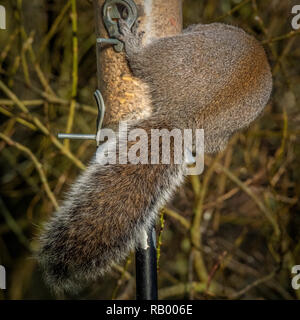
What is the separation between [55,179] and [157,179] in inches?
98.5

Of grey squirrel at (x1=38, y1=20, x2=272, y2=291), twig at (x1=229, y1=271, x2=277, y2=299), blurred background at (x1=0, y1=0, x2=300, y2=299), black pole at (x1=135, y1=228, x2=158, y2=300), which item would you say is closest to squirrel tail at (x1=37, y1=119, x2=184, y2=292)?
grey squirrel at (x1=38, y1=20, x2=272, y2=291)

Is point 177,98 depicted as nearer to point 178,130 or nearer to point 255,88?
point 178,130

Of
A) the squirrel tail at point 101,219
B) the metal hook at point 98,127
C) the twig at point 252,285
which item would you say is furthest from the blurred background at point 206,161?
the squirrel tail at point 101,219

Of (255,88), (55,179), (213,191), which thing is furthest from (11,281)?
(255,88)

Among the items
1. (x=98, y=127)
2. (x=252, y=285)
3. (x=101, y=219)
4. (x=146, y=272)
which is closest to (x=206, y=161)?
(x=252, y=285)

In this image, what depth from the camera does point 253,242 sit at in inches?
197

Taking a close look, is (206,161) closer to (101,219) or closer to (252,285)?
(252,285)

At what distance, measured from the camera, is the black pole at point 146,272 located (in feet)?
Result: 7.62

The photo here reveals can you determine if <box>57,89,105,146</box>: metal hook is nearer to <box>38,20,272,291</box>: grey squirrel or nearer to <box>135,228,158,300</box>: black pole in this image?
<box>38,20,272,291</box>: grey squirrel

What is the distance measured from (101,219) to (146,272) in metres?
0.44

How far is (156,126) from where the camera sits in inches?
93.7

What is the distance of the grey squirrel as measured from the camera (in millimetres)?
2072

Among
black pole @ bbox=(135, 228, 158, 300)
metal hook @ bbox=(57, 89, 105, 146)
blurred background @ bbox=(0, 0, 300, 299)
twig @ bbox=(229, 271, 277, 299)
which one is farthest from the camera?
blurred background @ bbox=(0, 0, 300, 299)

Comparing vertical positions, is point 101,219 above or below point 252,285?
above
